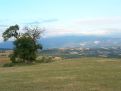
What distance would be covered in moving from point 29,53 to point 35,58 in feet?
6.67

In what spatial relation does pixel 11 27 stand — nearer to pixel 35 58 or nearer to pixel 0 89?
pixel 35 58

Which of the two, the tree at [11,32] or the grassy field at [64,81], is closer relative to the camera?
the grassy field at [64,81]

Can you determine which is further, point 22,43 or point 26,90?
point 22,43

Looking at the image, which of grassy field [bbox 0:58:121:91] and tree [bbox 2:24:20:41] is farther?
tree [bbox 2:24:20:41]

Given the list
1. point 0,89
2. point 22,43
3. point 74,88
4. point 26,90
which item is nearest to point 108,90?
point 74,88

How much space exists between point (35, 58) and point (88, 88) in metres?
52.9

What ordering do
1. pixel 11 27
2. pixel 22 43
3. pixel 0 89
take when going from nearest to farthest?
pixel 0 89 → pixel 22 43 → pixel 11 27

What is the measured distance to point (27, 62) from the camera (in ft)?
257

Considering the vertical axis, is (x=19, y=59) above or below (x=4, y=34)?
below

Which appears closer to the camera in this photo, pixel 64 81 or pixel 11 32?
pixel 64 81

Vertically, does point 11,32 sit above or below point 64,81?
above

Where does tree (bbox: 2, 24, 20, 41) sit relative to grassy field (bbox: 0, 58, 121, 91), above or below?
above

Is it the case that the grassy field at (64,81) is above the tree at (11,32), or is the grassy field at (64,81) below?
below

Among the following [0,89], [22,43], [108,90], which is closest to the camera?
[108,90]
